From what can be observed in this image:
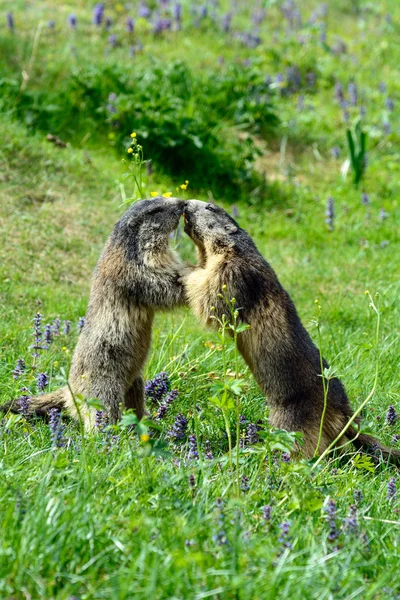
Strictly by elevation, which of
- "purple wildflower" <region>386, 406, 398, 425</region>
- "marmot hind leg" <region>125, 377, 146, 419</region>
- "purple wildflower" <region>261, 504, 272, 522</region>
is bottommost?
"marmot hind leg" <region>125, 377, 146, 419</region>

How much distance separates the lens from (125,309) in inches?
207

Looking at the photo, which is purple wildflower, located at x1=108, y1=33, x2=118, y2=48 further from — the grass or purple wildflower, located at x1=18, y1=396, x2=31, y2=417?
purple wildflower, located at x1=18, y1=396, x2=31, y2=417

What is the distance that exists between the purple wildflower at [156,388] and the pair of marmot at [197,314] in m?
0.08

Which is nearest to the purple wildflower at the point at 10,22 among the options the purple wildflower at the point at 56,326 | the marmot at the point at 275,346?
the purple wildflower at the point at 56,326

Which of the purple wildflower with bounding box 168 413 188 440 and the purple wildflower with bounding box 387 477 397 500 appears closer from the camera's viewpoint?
the purple wildflower with bounding box 387 477 397 500

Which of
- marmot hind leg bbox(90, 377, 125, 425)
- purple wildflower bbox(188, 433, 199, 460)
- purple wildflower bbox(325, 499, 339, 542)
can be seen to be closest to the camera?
purple wildflower bbox(325, 499, 339, 542)

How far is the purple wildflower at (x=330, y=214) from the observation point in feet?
28.6

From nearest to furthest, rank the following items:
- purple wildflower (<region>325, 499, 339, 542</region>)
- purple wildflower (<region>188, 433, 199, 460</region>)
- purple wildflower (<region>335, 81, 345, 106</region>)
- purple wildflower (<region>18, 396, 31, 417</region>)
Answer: purple wildflower (<region>325, 499, 339, 542</region>) → purple wildflower (<region>188, 433, 199, 460</region>) → purple wildflower (<region>18, 396, 31, 417</region>) → purple wildflower (<region>335, 81, 345, 106</region>)

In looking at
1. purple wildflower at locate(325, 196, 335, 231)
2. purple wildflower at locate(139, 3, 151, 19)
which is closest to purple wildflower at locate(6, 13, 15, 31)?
purple wildflower at locate(139, 3, 151, 19)

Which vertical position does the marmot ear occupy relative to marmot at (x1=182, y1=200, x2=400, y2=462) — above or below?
above

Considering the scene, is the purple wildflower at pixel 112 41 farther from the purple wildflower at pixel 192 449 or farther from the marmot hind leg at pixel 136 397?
the purple wildflower at pixel 192 449

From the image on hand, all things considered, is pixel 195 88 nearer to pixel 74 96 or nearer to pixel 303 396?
pixel 74 96

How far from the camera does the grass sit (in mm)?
3162

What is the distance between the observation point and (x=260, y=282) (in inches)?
202
